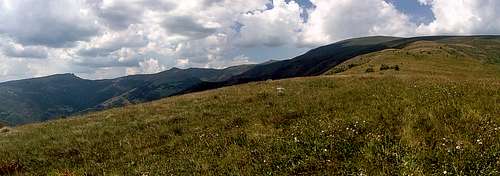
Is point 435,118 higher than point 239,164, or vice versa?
point 435,118

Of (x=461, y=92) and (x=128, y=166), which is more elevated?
(x=461, y=92)

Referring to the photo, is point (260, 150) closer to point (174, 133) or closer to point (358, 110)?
point (358, 110)

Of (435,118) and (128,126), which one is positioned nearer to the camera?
(435,118)

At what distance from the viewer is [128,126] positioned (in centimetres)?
2380

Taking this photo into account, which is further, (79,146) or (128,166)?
(79,146)

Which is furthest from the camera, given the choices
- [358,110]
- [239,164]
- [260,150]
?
[358,110]

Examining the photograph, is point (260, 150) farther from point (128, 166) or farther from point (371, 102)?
point (371, 102)

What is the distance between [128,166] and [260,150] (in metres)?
4.33

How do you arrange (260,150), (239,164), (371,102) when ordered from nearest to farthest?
1. (239,164)
2. (260,150)
3. (371,102)

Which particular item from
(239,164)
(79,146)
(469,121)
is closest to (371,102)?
(469,121)

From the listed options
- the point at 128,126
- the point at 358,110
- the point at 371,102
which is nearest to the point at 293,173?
the point at 358,110

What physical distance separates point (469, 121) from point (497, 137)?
5.13ft

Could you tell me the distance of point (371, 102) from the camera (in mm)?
15930

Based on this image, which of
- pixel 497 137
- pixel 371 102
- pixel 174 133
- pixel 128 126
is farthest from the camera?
pixel 128 126
